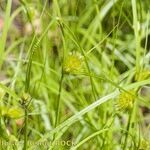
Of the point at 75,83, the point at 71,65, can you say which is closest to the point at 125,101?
the point at 71,65

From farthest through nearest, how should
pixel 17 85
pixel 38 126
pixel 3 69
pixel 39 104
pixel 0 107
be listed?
pixel 3 69
pixel 17 85
pixel 39 104
pixel 38 126
pixel 0 107

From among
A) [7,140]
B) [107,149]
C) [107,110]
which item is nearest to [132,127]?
[107,149]

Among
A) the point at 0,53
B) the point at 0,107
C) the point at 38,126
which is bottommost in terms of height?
the point at 38,126

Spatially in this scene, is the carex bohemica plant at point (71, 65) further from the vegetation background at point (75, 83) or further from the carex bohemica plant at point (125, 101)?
the carex bohemica plant at point (125, 101)

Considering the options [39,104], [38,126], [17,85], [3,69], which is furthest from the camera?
[3,69]

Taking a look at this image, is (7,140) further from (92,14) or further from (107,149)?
(92,14)

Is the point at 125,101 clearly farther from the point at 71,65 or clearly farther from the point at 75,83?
the point at 75,83

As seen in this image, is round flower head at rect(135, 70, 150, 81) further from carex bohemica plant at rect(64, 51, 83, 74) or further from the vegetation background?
carex bohemica plant at rect(64, 51, 83, 74)

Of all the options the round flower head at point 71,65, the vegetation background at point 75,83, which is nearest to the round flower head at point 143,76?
the vegetation background at point 75,83

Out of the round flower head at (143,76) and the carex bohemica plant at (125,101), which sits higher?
the round flower head at (143,76)
